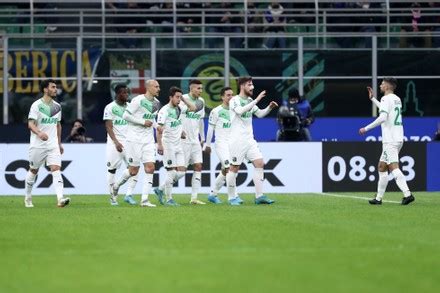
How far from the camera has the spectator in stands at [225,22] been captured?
120 feet

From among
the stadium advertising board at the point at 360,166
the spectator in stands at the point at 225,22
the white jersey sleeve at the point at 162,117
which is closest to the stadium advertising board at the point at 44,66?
the spectator in stands at the point at 225,22

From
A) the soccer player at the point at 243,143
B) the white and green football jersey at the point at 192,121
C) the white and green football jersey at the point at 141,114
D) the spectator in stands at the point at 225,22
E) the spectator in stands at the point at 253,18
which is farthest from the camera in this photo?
the spectator in stands at the point at 253,18

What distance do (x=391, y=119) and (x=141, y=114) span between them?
4.70 meters

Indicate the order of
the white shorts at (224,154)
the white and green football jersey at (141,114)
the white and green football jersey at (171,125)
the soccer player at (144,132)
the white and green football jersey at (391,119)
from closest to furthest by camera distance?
the soccer player at (144,132)
the white and green football jersey at (141,114)
the white and green football jersey at (391,119)
the white and green football jersey at (171,125)
the white shorts at (224,154)

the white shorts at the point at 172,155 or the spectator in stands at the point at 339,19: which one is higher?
the spectator in stands at the point at 339,19

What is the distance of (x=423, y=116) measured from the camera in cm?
3662

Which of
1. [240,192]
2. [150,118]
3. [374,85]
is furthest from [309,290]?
[374,85]

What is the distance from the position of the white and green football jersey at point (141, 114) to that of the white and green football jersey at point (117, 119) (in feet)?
6.96

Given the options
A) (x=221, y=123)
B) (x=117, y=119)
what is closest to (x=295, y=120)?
(x=221, y=123)

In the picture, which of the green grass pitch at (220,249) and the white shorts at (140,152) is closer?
the green grass pitch at (220,249)

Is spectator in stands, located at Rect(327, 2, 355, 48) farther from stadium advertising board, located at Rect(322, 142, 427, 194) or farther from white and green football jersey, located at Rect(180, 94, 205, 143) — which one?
white and green football jersey, located at Rect(180, 94, 205, 143)

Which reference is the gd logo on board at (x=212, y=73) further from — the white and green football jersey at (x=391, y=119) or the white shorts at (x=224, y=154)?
the white and green football jersey at (x=391, y=119)

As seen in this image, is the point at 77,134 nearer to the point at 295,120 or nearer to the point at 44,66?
the point at 44,66

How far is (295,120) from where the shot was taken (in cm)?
3234
